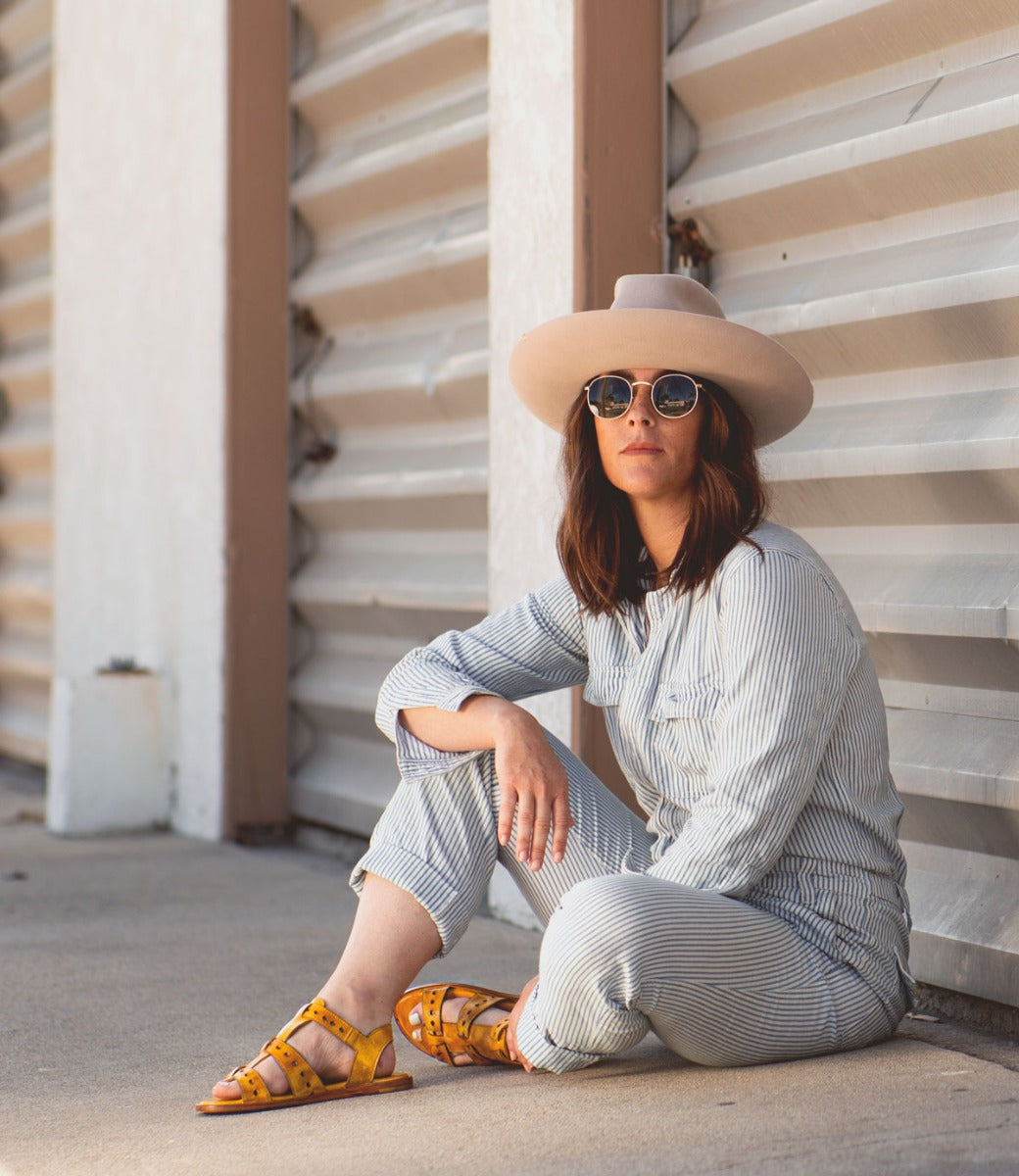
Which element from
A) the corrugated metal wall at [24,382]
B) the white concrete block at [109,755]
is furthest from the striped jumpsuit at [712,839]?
the corrugated metal wall at [24,382]

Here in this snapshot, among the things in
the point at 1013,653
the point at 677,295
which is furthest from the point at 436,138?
the point at 1013,653

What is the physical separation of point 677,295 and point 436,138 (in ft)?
6.93

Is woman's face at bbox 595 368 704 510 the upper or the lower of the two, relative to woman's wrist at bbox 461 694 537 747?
upper

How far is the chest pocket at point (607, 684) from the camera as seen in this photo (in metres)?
2.87

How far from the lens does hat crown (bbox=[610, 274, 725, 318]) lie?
2.81 meters

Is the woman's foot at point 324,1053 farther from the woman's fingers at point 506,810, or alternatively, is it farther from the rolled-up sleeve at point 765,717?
the rolled-up sleeve at point 765,717

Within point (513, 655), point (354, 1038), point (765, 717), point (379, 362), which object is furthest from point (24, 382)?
point (765, 717)

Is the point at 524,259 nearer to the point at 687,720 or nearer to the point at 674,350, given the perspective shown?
Result: the point at 674,350

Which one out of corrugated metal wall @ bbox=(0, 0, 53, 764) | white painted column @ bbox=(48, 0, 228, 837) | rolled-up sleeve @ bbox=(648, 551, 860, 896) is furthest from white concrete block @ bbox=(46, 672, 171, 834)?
rolled-up sleeve @ bbox=(648, 551, 860, 896)

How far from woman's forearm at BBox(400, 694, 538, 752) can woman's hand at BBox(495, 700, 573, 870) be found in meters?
0.01

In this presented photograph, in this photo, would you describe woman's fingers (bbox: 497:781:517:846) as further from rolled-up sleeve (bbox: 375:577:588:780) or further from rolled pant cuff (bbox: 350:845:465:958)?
rolled-up sleeve (bbox: 375:577:588:780)

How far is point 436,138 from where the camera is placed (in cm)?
473

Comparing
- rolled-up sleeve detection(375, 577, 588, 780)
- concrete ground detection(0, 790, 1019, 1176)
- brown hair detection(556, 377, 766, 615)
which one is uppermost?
brown hair detection(556, 377, 766, 615)

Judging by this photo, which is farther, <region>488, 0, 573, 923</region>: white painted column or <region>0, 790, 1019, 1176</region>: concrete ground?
<region>488, 0, 573, 923</region>: white painted column
